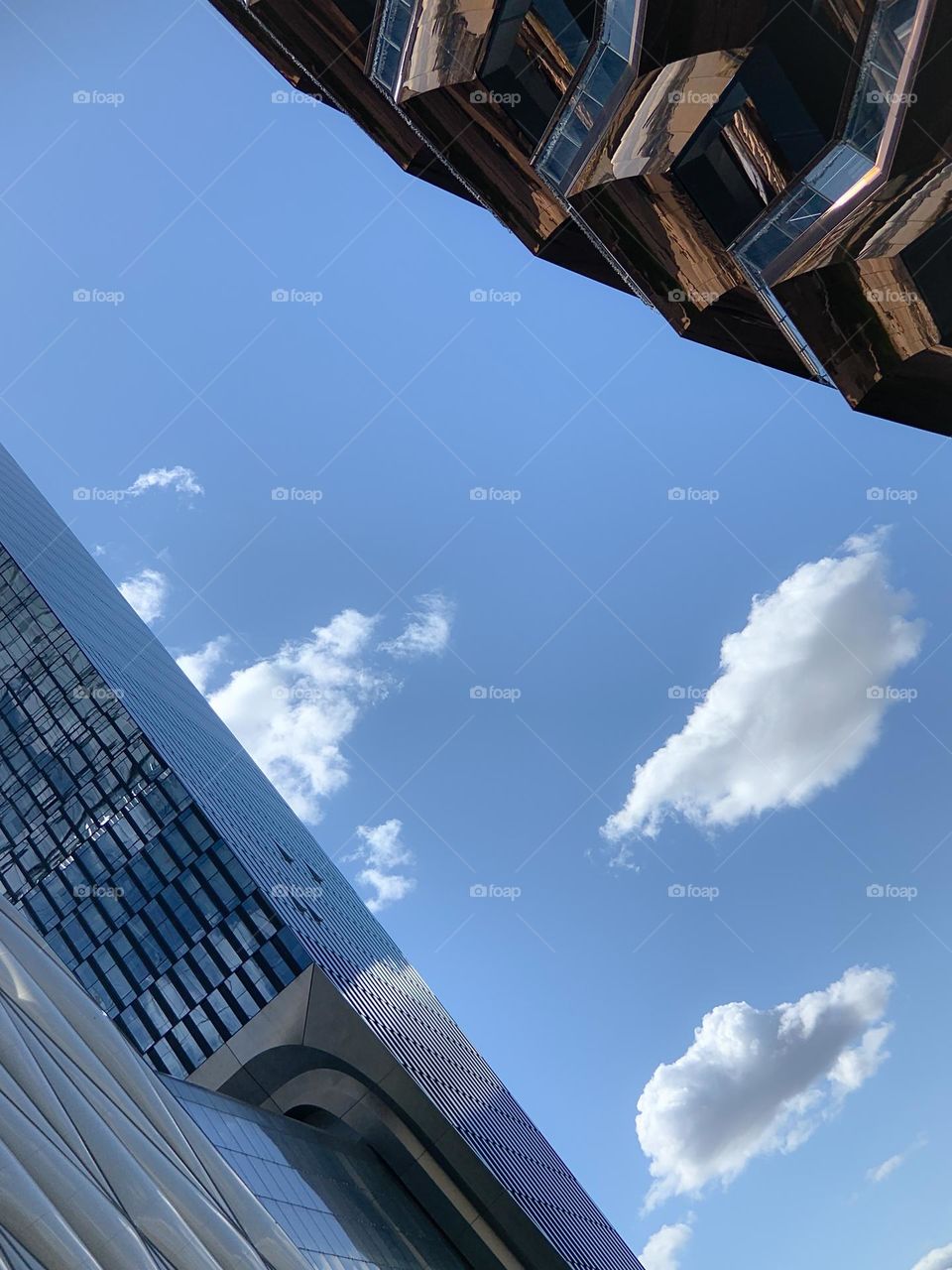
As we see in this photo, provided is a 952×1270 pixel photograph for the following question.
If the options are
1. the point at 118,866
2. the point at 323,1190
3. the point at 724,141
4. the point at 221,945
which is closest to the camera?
the point at 724,141

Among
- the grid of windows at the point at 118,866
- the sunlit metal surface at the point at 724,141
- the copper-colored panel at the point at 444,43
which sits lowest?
the sunlit metal surface at the point at 724,141

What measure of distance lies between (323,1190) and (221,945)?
15.7 m

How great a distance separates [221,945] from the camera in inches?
1673

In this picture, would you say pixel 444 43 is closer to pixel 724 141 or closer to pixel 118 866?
pixel 724 141

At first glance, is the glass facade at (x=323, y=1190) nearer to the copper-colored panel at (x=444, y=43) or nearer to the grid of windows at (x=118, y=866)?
the grid of windows at (x=118, y=866)

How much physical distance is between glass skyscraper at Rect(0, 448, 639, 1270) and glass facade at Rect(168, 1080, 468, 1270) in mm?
274

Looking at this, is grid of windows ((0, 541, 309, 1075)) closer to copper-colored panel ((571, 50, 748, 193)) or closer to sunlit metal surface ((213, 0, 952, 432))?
sunlit metal surface ((213, 0, 952, 432))

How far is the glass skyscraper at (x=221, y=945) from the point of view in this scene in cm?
3584

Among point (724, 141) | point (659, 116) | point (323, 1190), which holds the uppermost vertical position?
point (659, 116)

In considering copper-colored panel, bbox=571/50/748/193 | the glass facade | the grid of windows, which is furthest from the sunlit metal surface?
the grid of windows

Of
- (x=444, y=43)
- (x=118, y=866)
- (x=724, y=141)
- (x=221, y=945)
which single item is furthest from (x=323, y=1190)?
(x=444, y=43)

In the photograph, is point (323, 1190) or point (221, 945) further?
point (221, 945)

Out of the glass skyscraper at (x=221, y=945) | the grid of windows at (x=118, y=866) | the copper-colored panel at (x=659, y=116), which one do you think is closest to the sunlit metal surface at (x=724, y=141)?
the copper-colored panel at (x=659, y=116)

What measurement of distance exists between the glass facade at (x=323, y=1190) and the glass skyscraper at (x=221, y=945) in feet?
0.90
